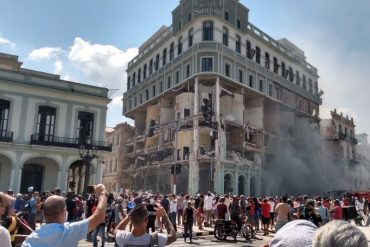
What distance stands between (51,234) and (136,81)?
53.9 metres

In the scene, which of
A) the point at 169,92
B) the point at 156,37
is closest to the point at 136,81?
the point at 156,37

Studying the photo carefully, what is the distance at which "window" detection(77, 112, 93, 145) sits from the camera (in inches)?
1283

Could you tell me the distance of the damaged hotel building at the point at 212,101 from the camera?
39312 millimetres

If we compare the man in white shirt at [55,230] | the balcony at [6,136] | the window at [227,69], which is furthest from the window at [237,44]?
the man in white shirt at [55,230]

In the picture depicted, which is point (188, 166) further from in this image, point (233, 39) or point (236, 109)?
point (233, 39)

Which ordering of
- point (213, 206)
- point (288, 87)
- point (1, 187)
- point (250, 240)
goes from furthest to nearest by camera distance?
point (288, 87), point (1, 187), point (213, 206), point (250, 240)

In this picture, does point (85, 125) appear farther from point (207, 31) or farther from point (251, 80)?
point (251, 80)

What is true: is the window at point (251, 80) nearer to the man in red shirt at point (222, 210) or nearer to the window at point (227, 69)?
the window at point (227, 69)

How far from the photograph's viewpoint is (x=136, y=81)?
184 ft

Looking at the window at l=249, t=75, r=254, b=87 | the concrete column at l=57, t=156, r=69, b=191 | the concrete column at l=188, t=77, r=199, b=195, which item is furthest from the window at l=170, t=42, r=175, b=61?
the concrete column at l=57, t=156, r=69, b=191

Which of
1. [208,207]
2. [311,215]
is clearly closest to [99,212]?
[311,215]

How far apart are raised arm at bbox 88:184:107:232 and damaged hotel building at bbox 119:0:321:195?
30.5 m

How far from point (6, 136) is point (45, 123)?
10.8 feet

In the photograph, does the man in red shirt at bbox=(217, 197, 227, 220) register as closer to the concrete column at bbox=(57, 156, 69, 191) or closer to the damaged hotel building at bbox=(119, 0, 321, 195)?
the damaged hotel building at bbox=(119, 0, 321, 195)
